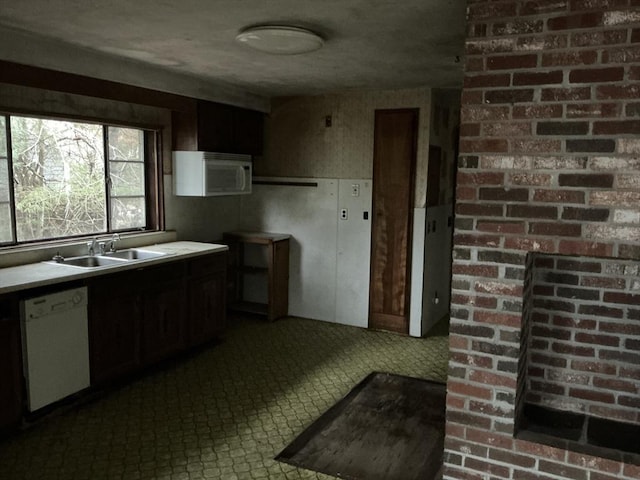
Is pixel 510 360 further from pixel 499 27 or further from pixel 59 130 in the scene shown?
pixel 59 130

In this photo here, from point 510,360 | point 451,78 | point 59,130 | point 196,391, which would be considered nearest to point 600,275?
point 510,360

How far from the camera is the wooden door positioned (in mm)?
4918

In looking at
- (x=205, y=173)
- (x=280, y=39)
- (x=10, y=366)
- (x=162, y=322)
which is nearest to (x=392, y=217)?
(x=205, y=173)

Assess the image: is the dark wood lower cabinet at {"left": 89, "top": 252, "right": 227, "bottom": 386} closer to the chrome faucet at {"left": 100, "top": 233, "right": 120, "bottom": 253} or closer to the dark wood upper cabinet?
the chrome faucet at {"left": 100, "top": 233, "right": 120, "bottom": 253}

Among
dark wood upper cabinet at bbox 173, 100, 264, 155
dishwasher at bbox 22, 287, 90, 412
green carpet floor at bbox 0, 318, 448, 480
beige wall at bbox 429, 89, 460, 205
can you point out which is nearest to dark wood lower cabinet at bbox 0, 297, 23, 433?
dishwasher at bbox 22, 287, 90, 412

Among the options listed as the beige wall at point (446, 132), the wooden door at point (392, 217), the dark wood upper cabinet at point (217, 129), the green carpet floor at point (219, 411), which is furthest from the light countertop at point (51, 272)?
the beige wall at point (446, 132)

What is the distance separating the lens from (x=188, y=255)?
4203 mm

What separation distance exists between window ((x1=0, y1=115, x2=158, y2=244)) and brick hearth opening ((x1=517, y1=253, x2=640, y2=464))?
3440 millimetres

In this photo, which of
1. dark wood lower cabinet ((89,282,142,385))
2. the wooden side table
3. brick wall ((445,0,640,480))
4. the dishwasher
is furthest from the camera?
the wooden side table

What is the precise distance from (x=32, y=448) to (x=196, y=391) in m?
1.09

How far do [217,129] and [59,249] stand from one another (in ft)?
5.99

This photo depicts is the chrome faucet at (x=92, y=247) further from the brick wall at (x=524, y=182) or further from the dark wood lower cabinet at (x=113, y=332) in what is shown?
the brick wall at (x=524, y=182)

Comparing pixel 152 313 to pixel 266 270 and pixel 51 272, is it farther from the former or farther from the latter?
pixel 266 270

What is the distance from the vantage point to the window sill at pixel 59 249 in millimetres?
3551
